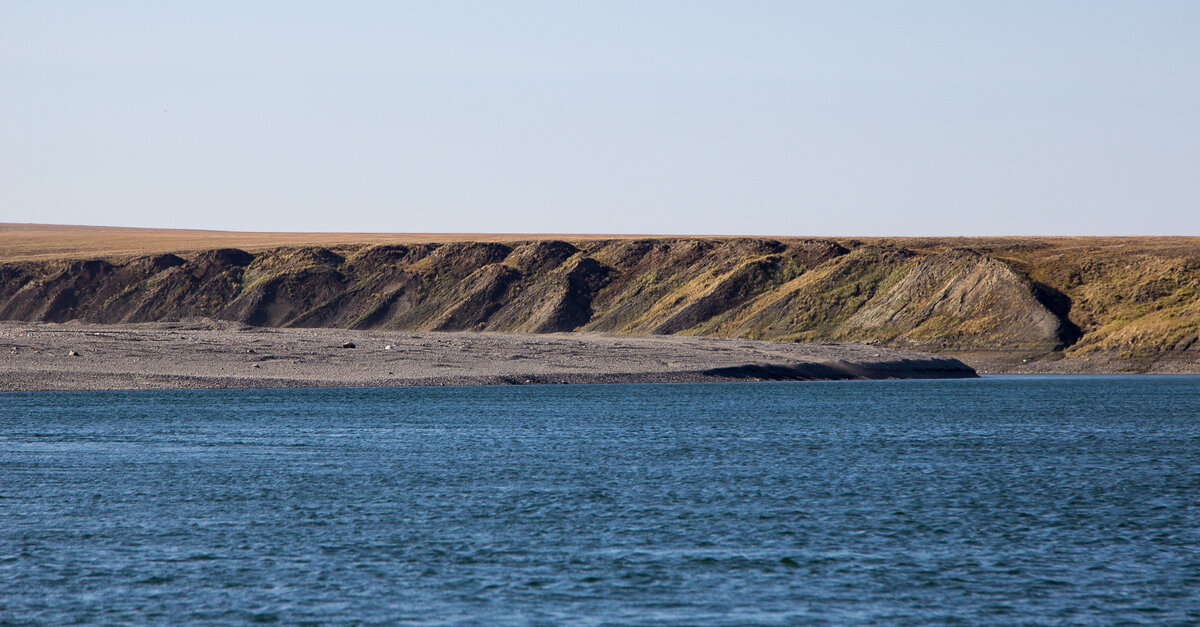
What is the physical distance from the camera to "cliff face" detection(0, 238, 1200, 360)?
391ft

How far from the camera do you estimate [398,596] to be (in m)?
21.5

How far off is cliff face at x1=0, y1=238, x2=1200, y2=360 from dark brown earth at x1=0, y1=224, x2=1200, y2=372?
0.22m

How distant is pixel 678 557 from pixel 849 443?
2669cm

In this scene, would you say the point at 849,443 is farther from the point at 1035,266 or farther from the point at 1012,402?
the point at 1035,266

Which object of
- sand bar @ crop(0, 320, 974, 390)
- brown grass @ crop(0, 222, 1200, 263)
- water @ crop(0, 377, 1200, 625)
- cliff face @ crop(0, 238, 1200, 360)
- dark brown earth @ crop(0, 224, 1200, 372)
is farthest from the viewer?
brown grass @ crop(0, 222, 1200, 263)

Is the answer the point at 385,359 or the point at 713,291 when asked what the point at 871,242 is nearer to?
the point at 713,291

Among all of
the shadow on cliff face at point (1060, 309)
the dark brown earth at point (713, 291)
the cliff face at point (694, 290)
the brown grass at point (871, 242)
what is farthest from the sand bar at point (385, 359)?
the brown grass at point (871, 242)

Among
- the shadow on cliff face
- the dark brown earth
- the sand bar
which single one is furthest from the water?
the dark brown earth

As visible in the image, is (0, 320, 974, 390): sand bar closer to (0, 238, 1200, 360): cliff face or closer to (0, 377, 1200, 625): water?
(0, 238, 1200, 360): cliff face

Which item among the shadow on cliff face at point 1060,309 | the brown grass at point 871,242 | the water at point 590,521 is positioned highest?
the brown grass at point 871,242

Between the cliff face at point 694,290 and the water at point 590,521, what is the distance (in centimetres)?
6208

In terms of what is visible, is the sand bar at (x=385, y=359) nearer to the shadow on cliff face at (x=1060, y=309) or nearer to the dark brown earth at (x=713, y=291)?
the shadow on cliff face at (x=1060, y=309)

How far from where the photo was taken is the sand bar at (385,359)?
253 feet

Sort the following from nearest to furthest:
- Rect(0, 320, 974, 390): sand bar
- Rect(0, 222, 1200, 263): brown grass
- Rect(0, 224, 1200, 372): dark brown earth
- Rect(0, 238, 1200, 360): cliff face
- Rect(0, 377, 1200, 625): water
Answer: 1. Rect(0, 377, 1200, 625): water
2. Rect(0, 320, 974, 390): sand bar
3. Rect(0, 224, 1200, 372): dark brown earth
4. Rect(0, 238, 1200, 360): cliff face
5. Rect(0, 222, 1200, 263): brown grass
